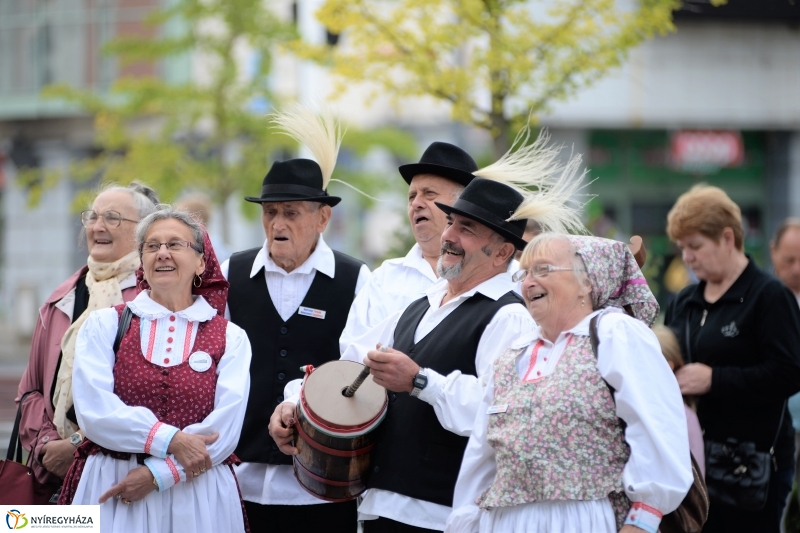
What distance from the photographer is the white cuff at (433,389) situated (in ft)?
11.1

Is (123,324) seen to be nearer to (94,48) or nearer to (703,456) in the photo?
(703,456)

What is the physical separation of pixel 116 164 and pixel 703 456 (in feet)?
37.8

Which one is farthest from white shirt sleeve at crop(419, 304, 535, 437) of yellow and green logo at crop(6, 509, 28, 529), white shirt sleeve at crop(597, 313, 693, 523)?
yellow and green logo at crop(6, 509, 28, 529)

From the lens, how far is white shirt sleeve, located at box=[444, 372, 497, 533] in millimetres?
3223

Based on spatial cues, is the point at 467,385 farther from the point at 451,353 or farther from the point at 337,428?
the point at 337,428

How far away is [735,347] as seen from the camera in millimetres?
4562

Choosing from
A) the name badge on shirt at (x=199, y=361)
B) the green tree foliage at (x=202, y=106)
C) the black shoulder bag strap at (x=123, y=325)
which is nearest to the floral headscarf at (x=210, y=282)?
the black shoulder bag strap at (x=123, y=325)

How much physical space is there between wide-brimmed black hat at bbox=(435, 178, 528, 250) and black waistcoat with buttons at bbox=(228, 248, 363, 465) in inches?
44.0

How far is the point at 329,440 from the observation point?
3.53 m

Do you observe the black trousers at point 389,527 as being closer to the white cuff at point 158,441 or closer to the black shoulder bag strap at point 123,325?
the white cuff at point 158,441

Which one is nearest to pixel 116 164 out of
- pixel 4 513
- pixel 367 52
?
pixel 367 52

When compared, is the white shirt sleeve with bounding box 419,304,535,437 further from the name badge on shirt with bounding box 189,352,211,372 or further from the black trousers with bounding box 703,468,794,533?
the black trousers with bounding box 703,468,794,533

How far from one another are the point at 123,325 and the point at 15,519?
0.92 metres


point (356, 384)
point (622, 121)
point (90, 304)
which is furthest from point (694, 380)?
point (622, 121)
